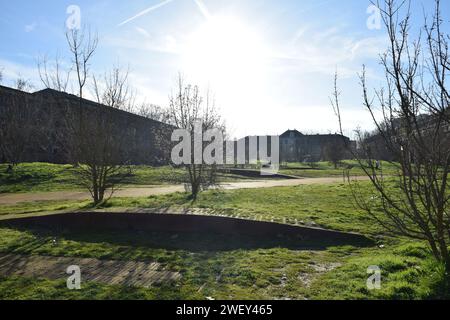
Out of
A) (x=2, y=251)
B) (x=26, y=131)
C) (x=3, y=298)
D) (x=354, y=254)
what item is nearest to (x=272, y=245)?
(x=354, y=254)

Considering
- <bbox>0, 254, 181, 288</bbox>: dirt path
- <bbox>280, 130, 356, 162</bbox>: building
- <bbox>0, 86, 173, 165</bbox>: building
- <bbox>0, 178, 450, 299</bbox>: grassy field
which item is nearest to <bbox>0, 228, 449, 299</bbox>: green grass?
<bbox>0, 178, 450, 299</bbox>: grassy field

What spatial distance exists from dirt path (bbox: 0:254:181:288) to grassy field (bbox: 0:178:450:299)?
0.76 ft

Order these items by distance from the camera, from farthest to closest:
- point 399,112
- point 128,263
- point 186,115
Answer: point 186,115 → point 128,263 → point 399,112

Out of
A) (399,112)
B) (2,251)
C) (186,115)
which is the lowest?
(2,251)

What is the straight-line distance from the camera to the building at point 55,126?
11.9 metres

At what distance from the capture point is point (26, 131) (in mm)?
27391

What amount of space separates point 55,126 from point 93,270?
47.5ft

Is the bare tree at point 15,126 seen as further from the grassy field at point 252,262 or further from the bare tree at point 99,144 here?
the grassy field at point 252,262

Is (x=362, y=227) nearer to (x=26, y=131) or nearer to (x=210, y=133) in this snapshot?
(x=210, y=133)

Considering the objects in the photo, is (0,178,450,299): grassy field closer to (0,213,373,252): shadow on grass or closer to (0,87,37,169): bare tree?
(0,213,373,252): shadow on grass

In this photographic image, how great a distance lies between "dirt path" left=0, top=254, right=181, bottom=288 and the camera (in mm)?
A: 4700

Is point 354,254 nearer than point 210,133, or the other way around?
point 354,254
